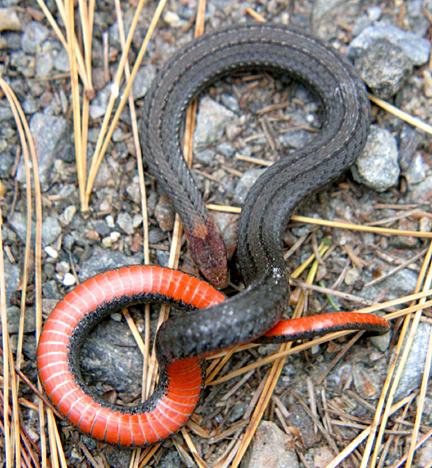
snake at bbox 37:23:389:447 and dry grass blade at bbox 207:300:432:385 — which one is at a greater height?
snake at bbox 37:23:389:447

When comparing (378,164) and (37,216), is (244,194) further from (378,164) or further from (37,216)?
(37,216)

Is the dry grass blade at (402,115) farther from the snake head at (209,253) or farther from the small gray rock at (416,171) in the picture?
the snake head at (209,253)

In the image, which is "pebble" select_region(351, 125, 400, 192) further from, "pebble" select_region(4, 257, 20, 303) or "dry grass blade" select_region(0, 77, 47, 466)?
"pebble" select_region(4, 257, 20, 303)

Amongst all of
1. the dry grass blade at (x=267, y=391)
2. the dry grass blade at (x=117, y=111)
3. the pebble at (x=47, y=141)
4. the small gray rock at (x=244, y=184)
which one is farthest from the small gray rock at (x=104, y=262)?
the dry grass blade at (x=267, y=391)

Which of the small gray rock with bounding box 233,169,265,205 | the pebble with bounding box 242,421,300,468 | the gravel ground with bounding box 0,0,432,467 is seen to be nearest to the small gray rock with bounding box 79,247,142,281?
the gravel ground with bounding box 0,0,432,467

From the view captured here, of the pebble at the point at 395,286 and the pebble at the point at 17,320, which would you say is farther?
the pebble at the point at 395,286

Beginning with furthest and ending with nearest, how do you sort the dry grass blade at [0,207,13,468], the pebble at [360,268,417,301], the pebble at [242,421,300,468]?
the pebble at [360,268,417,301]
the pebble at [242,421,300,468]
the dry grass blade at [0,207,13,468]
